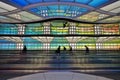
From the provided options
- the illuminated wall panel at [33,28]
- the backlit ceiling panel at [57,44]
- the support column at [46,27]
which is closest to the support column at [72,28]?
the backlit ceiling panel at [57,44]

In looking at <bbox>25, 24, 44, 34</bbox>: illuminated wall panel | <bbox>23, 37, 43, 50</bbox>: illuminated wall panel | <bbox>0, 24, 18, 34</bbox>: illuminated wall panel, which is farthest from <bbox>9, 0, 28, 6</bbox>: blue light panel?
<bbox>23, 37, 43, 50</bbox>: illuminated wall panel

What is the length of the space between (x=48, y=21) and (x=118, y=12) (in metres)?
13.2

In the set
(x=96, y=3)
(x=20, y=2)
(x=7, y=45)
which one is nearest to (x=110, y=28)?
(x=96, y=3)

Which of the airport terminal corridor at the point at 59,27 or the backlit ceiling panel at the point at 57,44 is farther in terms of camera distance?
the backlit ceiling panel at the point at 57,44

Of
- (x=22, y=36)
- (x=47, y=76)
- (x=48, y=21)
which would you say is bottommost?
(x=47, y=76)

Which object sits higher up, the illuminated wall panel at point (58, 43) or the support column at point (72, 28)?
the support column at point (72, 28)

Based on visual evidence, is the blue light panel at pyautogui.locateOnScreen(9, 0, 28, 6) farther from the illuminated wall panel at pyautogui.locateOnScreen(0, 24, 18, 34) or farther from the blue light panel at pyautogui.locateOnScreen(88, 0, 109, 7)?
the illuminated wall panel at pyautogui.locateOnScreen(0, 24, 18, 34)

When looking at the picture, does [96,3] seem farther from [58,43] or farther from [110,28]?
[58,43]

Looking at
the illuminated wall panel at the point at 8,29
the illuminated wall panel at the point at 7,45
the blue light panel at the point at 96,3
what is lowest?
the illuminated wall panel at the point at 7,45

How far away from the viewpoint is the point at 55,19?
121 feet

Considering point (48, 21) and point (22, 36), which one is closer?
point (22, 36)

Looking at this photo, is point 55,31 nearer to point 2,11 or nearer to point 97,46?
point 97,46

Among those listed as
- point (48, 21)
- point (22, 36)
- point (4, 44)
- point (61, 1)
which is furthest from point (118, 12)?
point (4, 44)

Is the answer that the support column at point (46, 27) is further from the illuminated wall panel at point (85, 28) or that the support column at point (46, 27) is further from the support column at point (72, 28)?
the illuminated wall panel at point (85, 28)
